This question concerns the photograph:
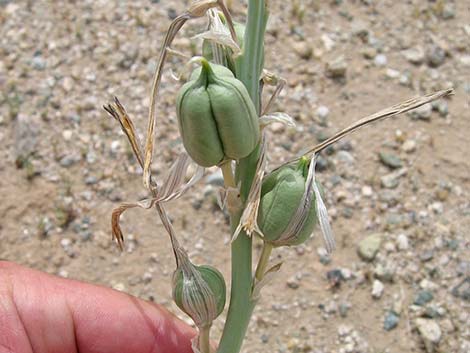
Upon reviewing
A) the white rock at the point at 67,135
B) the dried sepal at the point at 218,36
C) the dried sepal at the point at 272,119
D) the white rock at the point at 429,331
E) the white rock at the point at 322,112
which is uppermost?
the dried sepal at the point at 218,36

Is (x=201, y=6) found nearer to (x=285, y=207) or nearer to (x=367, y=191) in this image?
(x=285, y=207)

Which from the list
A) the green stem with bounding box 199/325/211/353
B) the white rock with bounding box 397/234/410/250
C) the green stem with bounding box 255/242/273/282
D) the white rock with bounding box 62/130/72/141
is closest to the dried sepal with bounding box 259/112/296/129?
the green stem with bounding box 255/242/273/282

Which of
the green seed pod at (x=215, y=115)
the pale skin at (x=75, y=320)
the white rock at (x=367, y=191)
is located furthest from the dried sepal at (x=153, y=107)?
the white rock at (x=367, y=191)

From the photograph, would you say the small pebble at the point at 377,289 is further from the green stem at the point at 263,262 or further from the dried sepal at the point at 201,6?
the dried sepal at the point at 201,6

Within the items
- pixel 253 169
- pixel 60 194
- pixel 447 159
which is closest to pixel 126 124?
pixel 253 169

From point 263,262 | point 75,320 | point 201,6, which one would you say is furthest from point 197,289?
point 75,320

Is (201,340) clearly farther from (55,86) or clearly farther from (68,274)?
(55,86)
